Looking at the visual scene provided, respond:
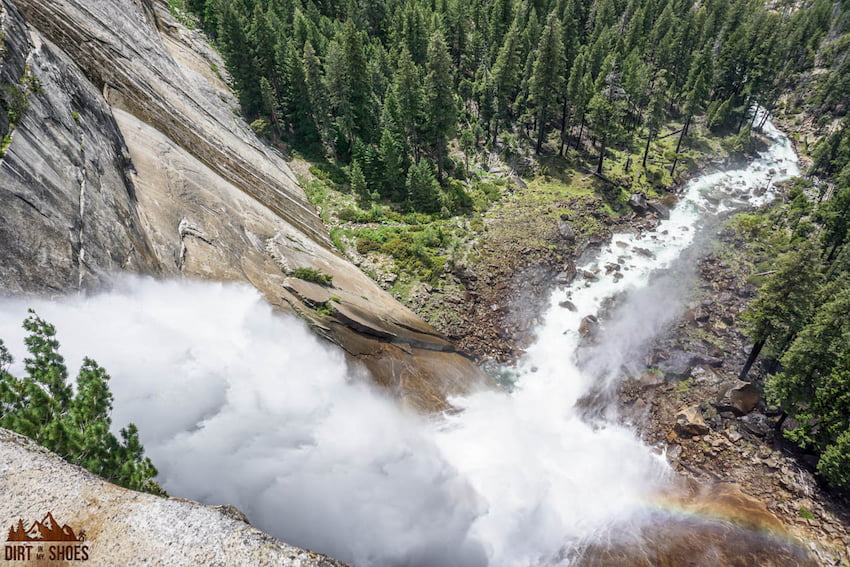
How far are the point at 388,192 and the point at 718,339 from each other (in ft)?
112

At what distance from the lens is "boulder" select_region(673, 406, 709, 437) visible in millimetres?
21484

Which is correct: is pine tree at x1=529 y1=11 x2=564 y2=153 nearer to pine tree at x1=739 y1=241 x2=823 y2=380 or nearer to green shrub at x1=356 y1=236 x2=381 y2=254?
green shrub at x1=356 y1=236 x2=381 y2=254

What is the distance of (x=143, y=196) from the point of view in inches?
725

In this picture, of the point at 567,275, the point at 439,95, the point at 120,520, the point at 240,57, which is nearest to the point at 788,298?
the point at 567,275

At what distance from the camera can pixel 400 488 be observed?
1681 centimetres

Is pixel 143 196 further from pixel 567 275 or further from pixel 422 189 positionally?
pixel 567 275

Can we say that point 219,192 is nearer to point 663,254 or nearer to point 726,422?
point 726,422

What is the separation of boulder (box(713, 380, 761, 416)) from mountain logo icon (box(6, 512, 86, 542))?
3040 cm

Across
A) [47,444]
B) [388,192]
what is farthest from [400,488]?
[388,192]

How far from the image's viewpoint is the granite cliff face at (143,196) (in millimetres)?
12359

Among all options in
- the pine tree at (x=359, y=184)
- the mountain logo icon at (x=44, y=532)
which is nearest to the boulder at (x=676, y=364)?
the mountain logo icon at (x=44, y=532)

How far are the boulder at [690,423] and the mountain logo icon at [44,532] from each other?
89.3 ft

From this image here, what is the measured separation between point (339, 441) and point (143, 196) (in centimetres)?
1611

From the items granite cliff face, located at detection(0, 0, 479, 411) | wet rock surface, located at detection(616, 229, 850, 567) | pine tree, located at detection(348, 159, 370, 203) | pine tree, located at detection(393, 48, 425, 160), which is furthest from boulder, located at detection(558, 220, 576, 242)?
pine tree, located at detection(348, 159, 370, 203)
